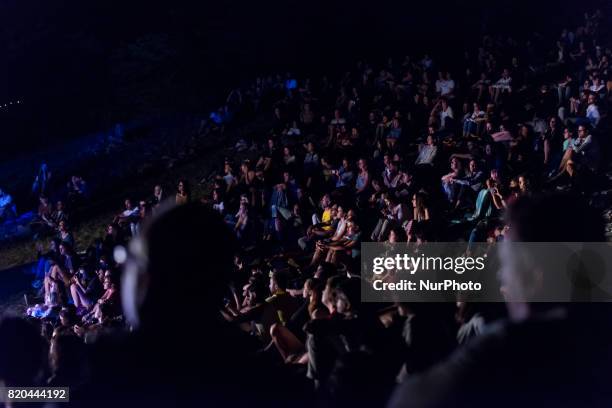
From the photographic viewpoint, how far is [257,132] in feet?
49.7

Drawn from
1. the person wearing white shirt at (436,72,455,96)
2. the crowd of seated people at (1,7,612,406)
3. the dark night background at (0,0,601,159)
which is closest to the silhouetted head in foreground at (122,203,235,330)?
the crowd of seated people at (1,7,612,406)

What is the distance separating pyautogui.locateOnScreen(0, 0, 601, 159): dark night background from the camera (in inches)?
723

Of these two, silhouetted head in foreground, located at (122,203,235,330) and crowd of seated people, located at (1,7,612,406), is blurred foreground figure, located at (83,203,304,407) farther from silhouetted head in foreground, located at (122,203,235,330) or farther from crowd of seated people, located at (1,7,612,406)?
crowd of seated people, located at (1,7,612,406)

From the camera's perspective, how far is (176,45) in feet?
65.5

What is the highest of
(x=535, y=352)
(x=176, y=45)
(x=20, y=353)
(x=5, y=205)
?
(x=176, y=45)

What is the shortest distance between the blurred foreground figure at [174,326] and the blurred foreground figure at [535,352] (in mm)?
473

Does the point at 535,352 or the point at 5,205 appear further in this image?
the point at 5,205

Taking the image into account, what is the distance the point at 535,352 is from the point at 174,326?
0.78 m

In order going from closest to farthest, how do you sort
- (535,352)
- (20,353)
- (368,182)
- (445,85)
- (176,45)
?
(535,352)
(20,353)
(368,182)
(445,85)
(176,45)

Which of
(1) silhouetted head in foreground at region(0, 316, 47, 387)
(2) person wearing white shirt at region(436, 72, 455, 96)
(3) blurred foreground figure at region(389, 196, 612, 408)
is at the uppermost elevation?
(2) person wearing white shirt at region(436, 72, 455, 96)

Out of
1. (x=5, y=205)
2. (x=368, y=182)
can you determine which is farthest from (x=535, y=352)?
(x=5, y=205)

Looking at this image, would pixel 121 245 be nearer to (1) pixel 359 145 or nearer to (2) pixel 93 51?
(1) pixel 359 145

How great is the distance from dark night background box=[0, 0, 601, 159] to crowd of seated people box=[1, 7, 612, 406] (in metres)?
4.76

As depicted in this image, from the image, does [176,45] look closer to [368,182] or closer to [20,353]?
[368,182]
